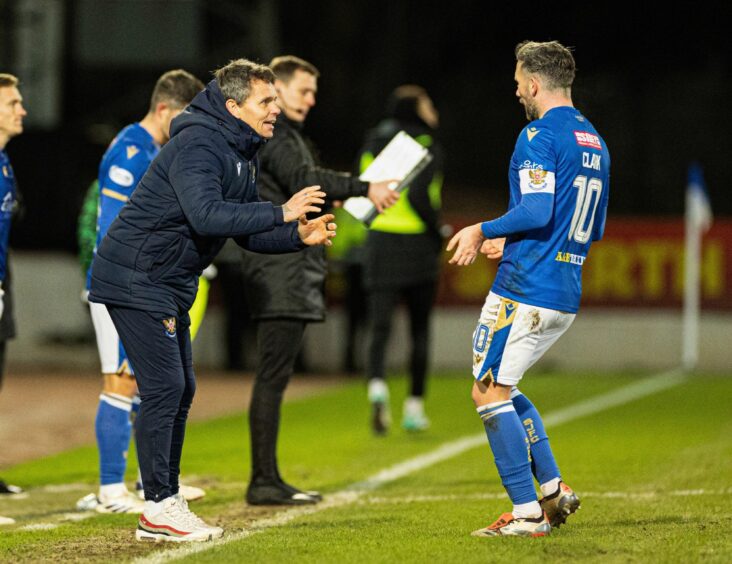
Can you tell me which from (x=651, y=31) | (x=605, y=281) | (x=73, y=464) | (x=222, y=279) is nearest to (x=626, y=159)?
(x=651, y=31)

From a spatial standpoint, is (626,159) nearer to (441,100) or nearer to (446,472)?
(441,100)

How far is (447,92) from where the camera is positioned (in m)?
25.1

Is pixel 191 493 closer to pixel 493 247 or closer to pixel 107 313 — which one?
pixel 107 313

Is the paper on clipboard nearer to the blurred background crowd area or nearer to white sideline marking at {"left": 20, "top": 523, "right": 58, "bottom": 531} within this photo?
white sideline marking at {"left": 20, "top": 523, "right": 58, "bottom": 531}

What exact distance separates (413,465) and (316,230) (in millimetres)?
3039

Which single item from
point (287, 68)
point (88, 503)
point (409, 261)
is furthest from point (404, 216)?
point (88, 503)

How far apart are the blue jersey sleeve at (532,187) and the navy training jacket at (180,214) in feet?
2.85

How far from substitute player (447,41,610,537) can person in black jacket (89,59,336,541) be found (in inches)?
29.0

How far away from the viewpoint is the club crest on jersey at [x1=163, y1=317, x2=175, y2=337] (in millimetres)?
5824

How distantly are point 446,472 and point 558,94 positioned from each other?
303cm

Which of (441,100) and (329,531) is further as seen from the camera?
(441,100)

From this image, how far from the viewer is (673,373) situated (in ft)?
54.1

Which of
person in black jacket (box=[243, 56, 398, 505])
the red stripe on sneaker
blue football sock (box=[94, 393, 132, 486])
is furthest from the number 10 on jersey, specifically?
blue football sock (box=[94, 393, 132, 486])

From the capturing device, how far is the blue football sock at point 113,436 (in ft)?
23.0
